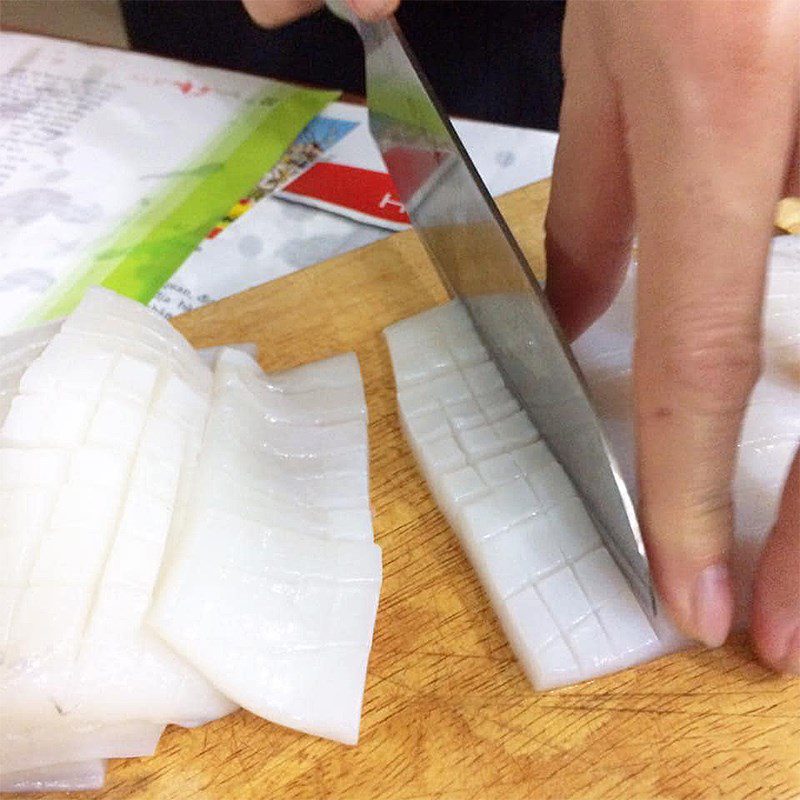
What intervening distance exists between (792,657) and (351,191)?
1.69 metres

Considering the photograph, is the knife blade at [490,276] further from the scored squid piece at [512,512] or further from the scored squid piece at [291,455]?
the scored squid piece at [291,455]

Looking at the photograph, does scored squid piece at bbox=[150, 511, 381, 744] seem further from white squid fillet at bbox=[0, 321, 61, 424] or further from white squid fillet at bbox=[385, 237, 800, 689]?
white squid fillet at bbox=[0, 321, 61, 424]

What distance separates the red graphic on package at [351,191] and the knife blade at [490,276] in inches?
13.0

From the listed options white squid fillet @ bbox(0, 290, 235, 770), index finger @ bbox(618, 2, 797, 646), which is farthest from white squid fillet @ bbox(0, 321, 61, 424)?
index finger @ bbox(618, 2, 797, 646)

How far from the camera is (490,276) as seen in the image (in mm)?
1648

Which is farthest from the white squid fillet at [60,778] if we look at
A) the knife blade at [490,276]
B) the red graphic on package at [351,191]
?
the red graphic on package at [351,191]

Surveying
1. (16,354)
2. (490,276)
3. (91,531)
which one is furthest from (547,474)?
(16,354)

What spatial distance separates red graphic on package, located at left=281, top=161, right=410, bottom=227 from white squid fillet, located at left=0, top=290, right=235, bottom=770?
95 centimetres

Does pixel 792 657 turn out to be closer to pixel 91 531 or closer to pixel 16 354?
pixel 91 531

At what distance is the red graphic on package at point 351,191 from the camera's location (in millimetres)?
2361

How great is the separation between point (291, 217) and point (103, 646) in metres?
A: 1.45

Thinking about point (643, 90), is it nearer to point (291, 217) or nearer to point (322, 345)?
point (322, 345)

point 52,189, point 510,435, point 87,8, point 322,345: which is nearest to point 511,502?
point 510,435

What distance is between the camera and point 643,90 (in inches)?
50.6
